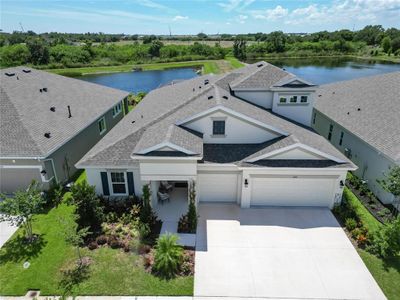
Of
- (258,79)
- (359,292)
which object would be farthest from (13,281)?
(258,79)

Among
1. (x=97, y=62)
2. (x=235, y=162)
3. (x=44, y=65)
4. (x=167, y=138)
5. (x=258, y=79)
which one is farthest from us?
(x=97, y=62)

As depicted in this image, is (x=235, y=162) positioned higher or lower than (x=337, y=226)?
higher

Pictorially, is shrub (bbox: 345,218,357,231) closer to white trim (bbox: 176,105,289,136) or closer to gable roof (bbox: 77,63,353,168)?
gable roof (bbox: 77,63,353,168)

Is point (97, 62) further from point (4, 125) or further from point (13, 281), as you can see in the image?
point (13, 281)

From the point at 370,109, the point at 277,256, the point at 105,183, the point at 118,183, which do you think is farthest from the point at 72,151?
the point at 370,109

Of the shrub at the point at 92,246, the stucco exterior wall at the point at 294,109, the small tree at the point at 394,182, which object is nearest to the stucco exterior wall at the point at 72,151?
the shrub at the point at 92,246

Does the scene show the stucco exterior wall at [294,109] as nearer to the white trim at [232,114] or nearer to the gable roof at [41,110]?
the white trim at [232,114]
